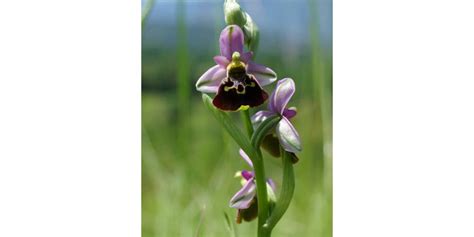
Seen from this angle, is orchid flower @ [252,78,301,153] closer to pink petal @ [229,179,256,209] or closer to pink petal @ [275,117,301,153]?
pink petal @ [275,117,301,153]

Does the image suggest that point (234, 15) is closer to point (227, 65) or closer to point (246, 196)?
point (227, 65)

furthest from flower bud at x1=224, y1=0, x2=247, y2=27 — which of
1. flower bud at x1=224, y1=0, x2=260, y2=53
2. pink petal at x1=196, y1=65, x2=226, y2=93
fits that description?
pink petal at x1=196, y1=65, x2=226, y2=93

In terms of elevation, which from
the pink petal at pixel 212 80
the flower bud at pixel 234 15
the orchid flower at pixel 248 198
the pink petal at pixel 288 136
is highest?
the flower bud at pixel 234 15

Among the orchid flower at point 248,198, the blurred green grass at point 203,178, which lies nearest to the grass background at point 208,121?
the blurred green grass at point 203,178

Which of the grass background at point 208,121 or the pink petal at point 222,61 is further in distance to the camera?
the grass background at point 208,121

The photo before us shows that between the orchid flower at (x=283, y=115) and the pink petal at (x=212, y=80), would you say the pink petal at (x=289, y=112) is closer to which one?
the orchid flower at (x=283, y=115)

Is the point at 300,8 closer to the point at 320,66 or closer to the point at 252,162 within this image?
the point at 320,66

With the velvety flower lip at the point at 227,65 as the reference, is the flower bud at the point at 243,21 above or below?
above
